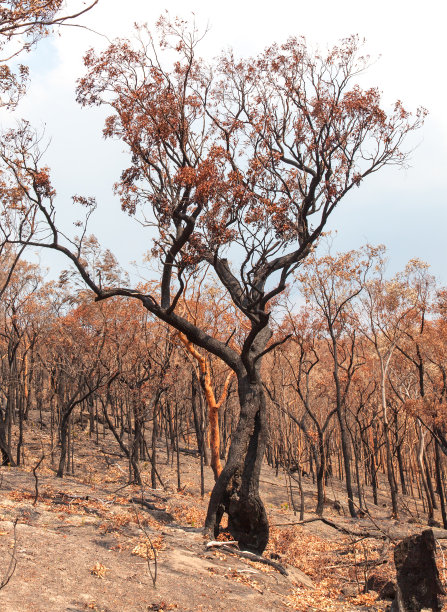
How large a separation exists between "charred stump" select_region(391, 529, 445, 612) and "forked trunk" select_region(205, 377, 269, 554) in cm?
355

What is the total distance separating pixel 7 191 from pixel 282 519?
17.5m

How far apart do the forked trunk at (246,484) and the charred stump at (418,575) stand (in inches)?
140

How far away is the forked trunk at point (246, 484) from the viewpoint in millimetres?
11727

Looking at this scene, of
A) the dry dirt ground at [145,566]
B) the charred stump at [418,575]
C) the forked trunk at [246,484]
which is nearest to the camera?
the dry dirt ground at [145,566]

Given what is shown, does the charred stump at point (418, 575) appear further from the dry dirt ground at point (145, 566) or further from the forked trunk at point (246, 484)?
the forked trunk at point (246, 484)

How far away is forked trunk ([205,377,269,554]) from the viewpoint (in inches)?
462

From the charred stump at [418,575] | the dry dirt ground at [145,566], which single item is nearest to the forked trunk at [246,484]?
the dry dirt ground at [145,566]

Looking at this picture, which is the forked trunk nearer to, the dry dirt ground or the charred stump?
the dry dirt ground

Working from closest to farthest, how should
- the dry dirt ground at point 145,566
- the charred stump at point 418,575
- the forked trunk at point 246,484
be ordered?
the dry dirt ground at point 145,566 → the charred stump at point 418,575 → the forked trunk at point 246,484

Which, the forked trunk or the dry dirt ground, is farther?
the forked trunk

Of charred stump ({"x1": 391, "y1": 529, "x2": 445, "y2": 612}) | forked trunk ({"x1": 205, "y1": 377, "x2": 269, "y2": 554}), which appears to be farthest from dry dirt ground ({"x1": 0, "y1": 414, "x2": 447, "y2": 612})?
charred stump ({"x1": 391, "y1": 529, "x2": 445, "y2": 612})

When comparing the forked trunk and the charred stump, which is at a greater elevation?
the forked trunk

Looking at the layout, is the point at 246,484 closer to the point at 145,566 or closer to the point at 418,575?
the point at 145,566

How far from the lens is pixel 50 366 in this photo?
103 ft
